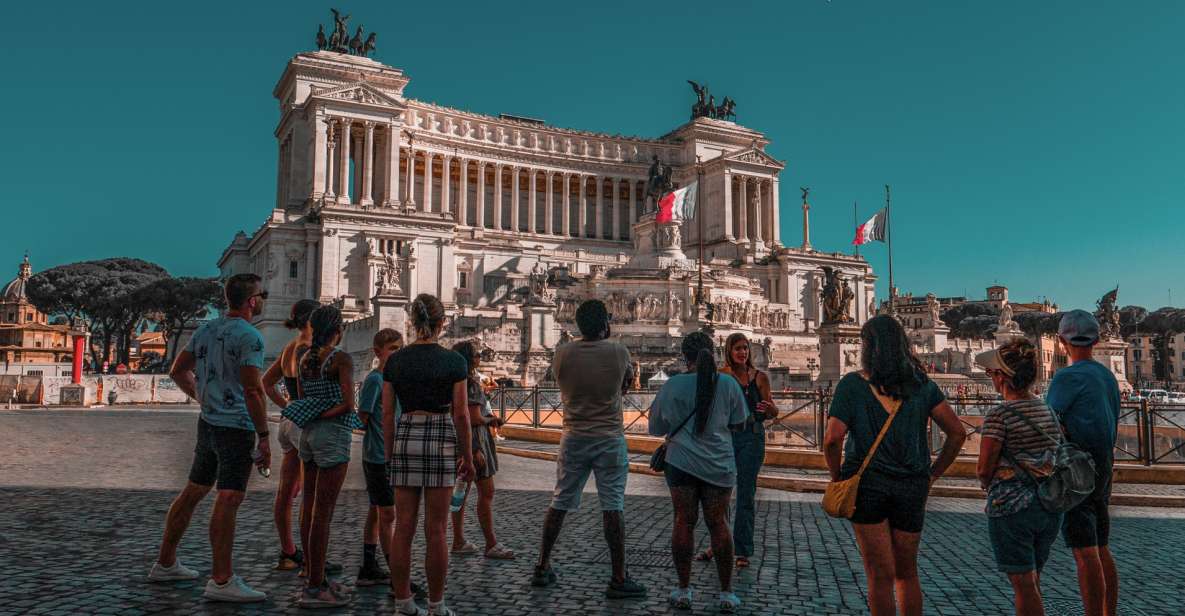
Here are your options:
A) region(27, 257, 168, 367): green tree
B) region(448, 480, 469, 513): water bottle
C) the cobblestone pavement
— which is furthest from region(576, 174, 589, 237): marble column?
region(448, 480, 469, 513): water bottle

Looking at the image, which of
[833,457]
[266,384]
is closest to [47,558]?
[266,384]

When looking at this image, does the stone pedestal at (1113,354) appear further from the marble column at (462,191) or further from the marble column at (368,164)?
the marble column at (462,191)

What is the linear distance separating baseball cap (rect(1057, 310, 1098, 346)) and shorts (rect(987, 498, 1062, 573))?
1476mm

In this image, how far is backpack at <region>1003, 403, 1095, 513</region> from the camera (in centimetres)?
541

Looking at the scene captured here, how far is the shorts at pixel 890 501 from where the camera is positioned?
17.1 ft

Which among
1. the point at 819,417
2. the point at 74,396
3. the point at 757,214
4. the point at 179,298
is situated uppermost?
the point at 757,214

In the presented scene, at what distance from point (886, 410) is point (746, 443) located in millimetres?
3536

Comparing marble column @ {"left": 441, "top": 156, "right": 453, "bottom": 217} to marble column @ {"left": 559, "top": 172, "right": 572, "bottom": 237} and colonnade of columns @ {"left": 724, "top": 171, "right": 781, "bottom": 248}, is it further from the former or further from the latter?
colonnade of columns @ {"left": 724, "top": 171, "right": 781, "bottom": 248}

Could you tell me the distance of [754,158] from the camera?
297 ft

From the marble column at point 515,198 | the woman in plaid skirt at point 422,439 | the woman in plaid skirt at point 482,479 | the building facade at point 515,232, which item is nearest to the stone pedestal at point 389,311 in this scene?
the building facade at point 515,232

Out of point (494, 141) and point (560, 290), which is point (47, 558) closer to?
point (560, 290)

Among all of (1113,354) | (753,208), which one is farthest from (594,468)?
(753,208)

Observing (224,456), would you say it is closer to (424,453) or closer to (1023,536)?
(424,453)

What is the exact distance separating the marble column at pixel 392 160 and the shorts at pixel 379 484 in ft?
218
